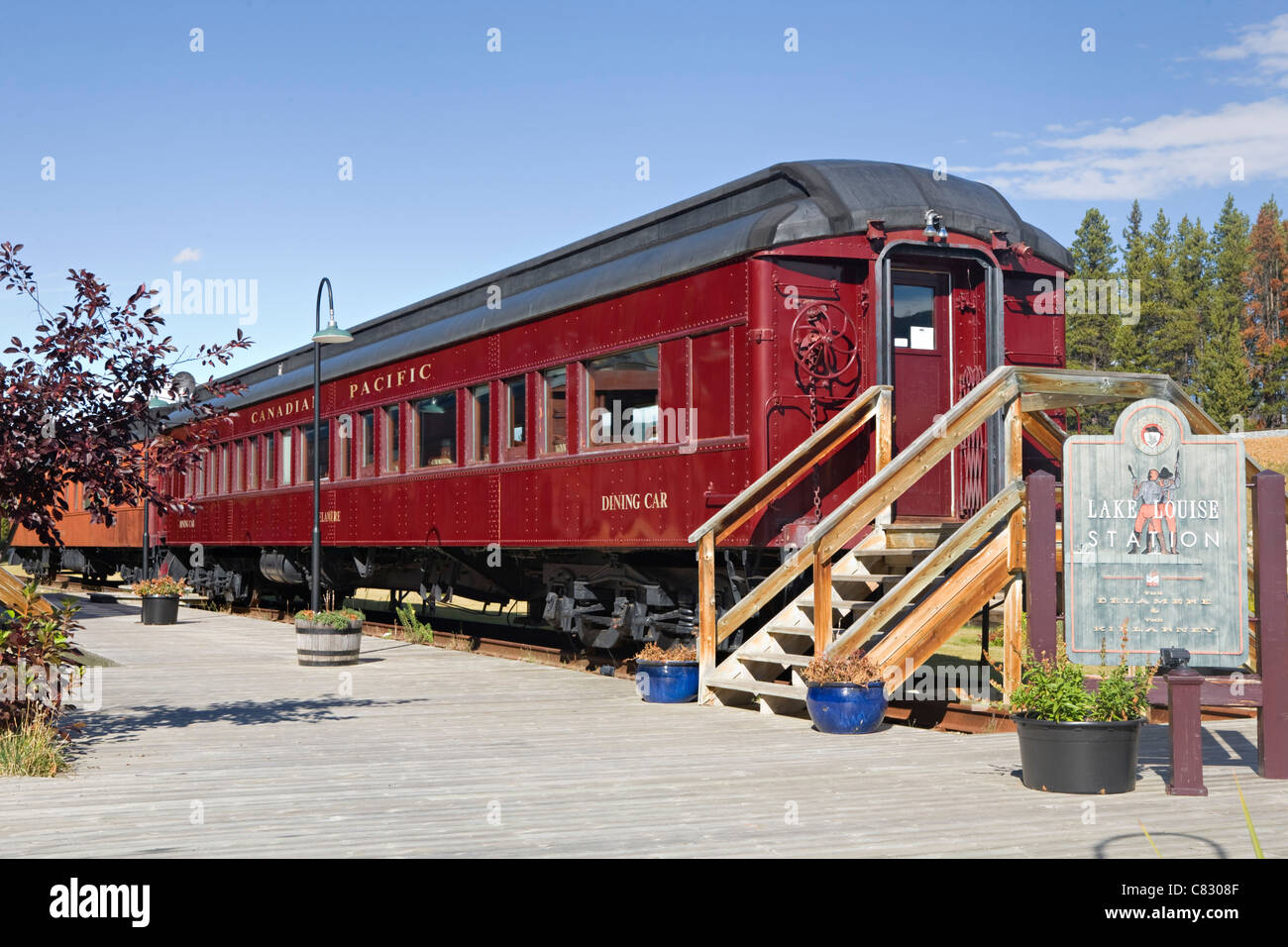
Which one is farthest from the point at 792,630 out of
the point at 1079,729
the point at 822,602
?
the point at 1079,729

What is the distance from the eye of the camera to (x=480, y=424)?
1636cm

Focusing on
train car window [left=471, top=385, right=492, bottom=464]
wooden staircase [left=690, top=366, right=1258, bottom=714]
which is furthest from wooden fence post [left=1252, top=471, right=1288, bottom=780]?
train car window [left=471, top=385, right=492, bottom=464]

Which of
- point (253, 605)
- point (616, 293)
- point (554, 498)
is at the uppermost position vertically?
point (616, 293)

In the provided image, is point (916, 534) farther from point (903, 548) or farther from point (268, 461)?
point (268, 461)

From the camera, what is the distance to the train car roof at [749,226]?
11.5 m

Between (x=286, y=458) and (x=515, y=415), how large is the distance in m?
9.05

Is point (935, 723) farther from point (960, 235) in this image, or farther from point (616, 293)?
point (616, 293)

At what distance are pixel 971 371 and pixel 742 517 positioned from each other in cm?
240

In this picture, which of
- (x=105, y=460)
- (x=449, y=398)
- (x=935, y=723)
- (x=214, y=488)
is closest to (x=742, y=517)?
(x=935, y=723)

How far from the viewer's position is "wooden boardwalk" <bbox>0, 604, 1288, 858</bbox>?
20.2 ft

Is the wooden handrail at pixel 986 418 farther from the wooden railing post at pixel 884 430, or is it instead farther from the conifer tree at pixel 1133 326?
the conifer tree at pixel 1133 326

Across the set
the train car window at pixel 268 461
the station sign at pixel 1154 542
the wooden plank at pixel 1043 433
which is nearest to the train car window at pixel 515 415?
the wooden plank at pixel 1043 433

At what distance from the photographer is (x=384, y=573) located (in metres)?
20.7

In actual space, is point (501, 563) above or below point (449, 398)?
below
